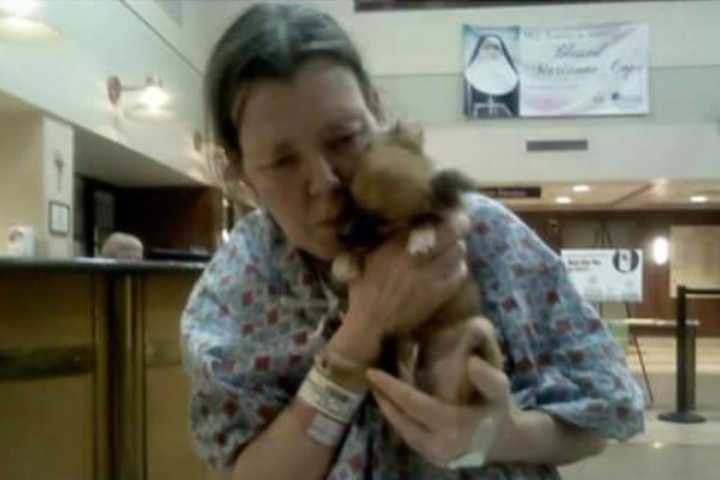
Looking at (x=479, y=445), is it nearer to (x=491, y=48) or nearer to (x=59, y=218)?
(x=59, y=218)

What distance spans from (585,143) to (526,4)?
184 centimetres

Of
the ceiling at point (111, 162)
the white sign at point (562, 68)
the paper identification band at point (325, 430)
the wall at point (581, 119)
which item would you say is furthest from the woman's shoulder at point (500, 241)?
the white sign at point (562, 68)

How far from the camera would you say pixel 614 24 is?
1008 centimetres

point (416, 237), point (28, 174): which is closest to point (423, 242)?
point (416, 237)

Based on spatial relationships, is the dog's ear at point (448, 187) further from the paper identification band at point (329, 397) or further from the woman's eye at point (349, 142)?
the paper identification band at point (329, 397)

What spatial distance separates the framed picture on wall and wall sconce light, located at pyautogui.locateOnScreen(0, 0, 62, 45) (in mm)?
1348

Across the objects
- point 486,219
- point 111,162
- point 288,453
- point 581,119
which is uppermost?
point 581,119

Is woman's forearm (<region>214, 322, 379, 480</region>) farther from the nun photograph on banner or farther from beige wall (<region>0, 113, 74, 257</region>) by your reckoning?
the nun photograph on banner

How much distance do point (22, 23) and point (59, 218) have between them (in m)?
1.77

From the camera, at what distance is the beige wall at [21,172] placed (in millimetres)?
5164

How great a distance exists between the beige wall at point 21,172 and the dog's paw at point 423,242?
4.79 m

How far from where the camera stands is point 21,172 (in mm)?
5246

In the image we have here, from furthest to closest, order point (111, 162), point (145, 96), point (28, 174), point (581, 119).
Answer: point (581, 119) → point (111, 162) → point (145, 96) → point (28, 174)

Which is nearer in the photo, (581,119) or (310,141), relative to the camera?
(310,141)
